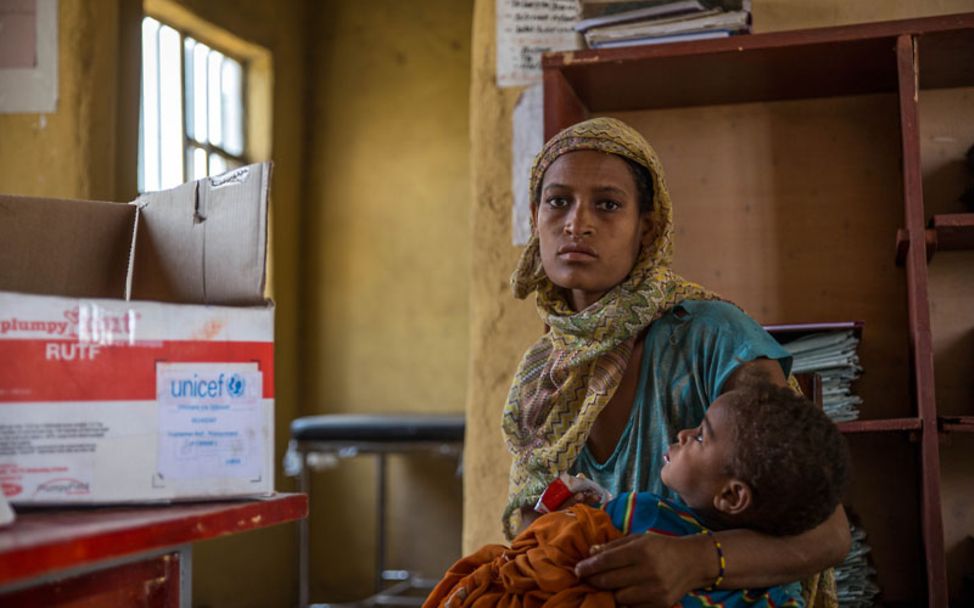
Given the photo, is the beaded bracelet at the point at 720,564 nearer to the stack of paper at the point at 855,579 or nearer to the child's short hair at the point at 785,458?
the child's short hair at the point at 785,458

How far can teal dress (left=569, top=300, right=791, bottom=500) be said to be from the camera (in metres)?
1.93

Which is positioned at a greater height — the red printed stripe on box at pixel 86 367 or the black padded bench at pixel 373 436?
the red printed stripe on box at pixel 86 367

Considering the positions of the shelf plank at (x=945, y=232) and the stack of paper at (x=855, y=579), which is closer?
the shelf plank at (x=945, y=232)

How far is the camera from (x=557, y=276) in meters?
2.14

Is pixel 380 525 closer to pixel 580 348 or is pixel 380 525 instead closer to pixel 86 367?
pixel 580 348

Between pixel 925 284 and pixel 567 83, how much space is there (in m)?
1.05

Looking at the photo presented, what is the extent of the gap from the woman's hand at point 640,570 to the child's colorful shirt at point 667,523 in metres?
0.10

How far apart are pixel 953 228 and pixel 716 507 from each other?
48.7 inches

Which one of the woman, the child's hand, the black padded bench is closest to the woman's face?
the woman

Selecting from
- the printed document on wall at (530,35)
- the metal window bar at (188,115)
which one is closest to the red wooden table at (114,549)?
the printed document on wall at (530,35)

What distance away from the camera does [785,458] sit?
159cm

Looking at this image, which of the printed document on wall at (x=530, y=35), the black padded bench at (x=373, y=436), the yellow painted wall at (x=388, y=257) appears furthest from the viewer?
the yellow painted wall at (x=388, y=257)

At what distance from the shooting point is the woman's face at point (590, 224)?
2.11m

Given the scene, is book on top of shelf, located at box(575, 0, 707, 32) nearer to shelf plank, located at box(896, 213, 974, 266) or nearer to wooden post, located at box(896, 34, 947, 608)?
wooden post, located at box(896, 34, 947, 608)
